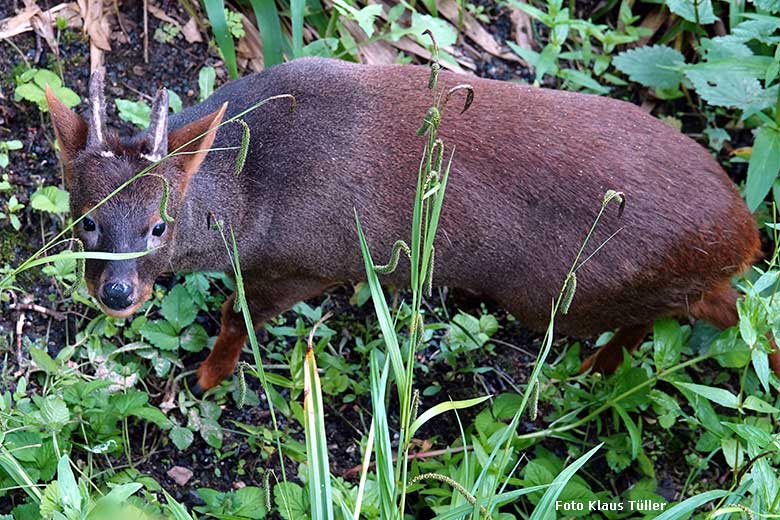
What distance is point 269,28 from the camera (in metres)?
5.38

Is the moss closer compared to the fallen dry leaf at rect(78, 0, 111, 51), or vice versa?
the moss

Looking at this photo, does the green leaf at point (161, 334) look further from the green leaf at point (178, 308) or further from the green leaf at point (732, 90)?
the green leaf at point (732, 90)

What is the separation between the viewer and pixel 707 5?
5938 millimetres

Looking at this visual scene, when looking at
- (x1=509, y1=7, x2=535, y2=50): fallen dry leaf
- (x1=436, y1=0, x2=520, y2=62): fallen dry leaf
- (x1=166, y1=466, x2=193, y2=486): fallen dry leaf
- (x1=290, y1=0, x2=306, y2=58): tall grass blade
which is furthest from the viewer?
(x1=509, y1=7, x2=535, y2=50): fallen dry leaf

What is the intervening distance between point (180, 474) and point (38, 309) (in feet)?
3.32

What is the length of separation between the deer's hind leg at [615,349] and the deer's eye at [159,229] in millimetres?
2254

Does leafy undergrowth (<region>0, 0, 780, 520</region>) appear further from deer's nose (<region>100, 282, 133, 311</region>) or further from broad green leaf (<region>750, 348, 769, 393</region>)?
deer's nose (<region>100, 282, 133, 311</region>)

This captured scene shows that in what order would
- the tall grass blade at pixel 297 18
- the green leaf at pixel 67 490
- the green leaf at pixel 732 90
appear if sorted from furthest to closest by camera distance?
the green leaf at pixel 732 90, the tall grass blade at pixel 297 18, the green leaf at pixel 67 490

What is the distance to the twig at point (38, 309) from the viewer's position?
4.72 m

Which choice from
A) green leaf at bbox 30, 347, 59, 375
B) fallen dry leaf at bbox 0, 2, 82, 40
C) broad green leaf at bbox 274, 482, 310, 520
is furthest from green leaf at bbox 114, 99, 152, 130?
broad green leaf at bbox 274, 482, 310, 520

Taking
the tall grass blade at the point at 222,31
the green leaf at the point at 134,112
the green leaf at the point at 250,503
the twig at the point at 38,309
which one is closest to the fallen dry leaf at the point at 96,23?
the green leaf at the point at 134,112

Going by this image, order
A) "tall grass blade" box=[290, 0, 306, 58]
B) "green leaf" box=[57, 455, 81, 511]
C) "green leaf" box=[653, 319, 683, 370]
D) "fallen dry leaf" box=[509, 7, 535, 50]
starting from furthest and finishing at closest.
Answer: "fallen dry leaf" box=[509, 7, 535, 50], "tall grass blade" box=[290, 0, 306, 58], "green leaf" box=[653, 319, 683, 370], "green leaf" box=[57, 455, 81, 511]

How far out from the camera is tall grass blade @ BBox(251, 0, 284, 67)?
535 cm

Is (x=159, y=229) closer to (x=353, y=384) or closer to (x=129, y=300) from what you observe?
(x=129, y=300)
